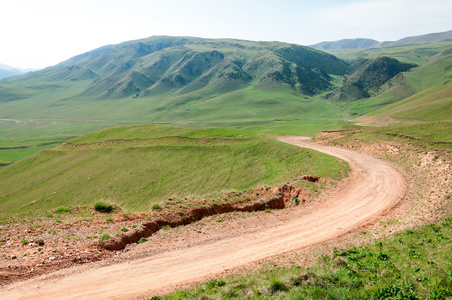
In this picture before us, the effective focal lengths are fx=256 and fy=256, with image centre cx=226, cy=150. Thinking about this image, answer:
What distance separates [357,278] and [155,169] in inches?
2024

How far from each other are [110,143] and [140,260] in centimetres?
6992

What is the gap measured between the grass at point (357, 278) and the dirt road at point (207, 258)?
85.3 inches

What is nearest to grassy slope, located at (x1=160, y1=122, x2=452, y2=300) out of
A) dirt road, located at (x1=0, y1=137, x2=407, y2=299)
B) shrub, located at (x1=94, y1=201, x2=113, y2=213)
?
dirt road, located at (x1=0, y1=137, x2=407, y2=299)

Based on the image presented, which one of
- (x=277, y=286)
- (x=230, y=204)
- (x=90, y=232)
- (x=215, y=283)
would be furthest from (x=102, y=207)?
(x=277, y=286)

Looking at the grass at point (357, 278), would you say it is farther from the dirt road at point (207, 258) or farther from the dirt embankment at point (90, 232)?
the dirt embankment at point (90, 232)

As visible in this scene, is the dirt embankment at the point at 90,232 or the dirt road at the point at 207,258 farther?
the dirt embankment at the point at 90,232

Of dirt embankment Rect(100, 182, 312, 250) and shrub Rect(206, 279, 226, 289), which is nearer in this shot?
shrub Rect(206, 279, 226, 289)

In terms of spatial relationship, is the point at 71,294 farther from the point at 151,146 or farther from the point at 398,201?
the point at 151,146

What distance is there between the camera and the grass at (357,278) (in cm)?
1127

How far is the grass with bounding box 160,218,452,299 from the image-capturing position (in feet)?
37.0

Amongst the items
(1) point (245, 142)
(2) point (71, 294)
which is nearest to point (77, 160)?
(1) point (245, 142)

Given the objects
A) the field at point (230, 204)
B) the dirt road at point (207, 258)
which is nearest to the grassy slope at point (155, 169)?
the field at point (230, 204)

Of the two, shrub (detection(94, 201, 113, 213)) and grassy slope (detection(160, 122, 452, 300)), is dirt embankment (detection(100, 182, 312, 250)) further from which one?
shrub (detection(94, 201, 113, 213))

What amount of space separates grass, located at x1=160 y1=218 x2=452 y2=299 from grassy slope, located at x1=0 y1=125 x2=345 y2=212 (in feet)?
65.1
